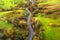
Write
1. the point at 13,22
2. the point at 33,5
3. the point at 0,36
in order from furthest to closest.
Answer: the point at 33,5 → the point at 13,22 → the point at 0,36

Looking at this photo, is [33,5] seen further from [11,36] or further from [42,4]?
[11,36]

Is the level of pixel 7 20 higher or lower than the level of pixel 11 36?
higher

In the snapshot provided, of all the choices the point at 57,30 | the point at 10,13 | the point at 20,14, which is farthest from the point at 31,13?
the point at 57,30

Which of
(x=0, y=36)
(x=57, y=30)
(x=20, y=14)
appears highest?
(x=20, y=14)

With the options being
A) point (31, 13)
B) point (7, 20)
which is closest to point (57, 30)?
point (31, 13)

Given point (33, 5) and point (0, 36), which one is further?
point (33, 5)

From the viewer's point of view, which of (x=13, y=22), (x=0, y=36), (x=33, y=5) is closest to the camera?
(x=0, y=36)

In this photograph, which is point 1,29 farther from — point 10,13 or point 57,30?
point 57,30

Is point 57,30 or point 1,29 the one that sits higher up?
point 1,29

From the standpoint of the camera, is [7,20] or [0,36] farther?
[7,20]
